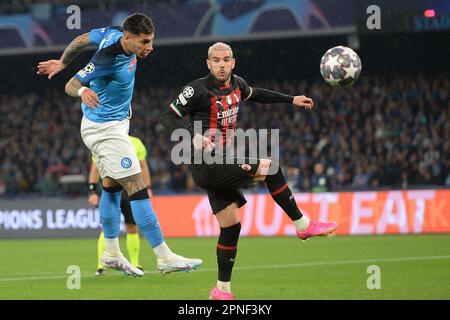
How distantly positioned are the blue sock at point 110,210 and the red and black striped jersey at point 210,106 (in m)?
2.20

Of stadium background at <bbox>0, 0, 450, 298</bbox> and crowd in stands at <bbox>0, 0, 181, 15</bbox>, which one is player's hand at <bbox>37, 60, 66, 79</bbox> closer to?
stadium background at <bbox>0, 0, 450, 298</bbox>

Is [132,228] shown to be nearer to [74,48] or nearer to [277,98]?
[74,48]

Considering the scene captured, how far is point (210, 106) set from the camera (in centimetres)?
791

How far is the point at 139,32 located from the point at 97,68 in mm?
569

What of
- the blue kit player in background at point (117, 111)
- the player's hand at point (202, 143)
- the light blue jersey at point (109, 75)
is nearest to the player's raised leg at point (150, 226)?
the blue kit player in background at point (117, 111)

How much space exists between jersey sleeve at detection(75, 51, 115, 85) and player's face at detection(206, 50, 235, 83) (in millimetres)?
1223

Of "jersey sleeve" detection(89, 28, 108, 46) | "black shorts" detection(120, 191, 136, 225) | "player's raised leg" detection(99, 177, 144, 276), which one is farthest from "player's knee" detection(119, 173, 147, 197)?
"black shorts" detection(120, 191, 136, 225)

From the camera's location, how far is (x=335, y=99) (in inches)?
979

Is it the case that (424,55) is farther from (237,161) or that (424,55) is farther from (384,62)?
(237,161)

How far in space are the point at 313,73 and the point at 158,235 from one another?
18.4 m

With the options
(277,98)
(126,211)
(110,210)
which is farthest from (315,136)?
(277,98)

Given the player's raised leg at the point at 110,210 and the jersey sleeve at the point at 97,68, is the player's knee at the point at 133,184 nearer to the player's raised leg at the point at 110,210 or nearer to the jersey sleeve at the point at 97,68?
the player's raised leg at the point at 110,210

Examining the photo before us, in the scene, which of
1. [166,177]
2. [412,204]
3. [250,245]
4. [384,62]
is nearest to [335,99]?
[384,62]

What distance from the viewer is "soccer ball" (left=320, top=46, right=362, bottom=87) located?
9.17m
